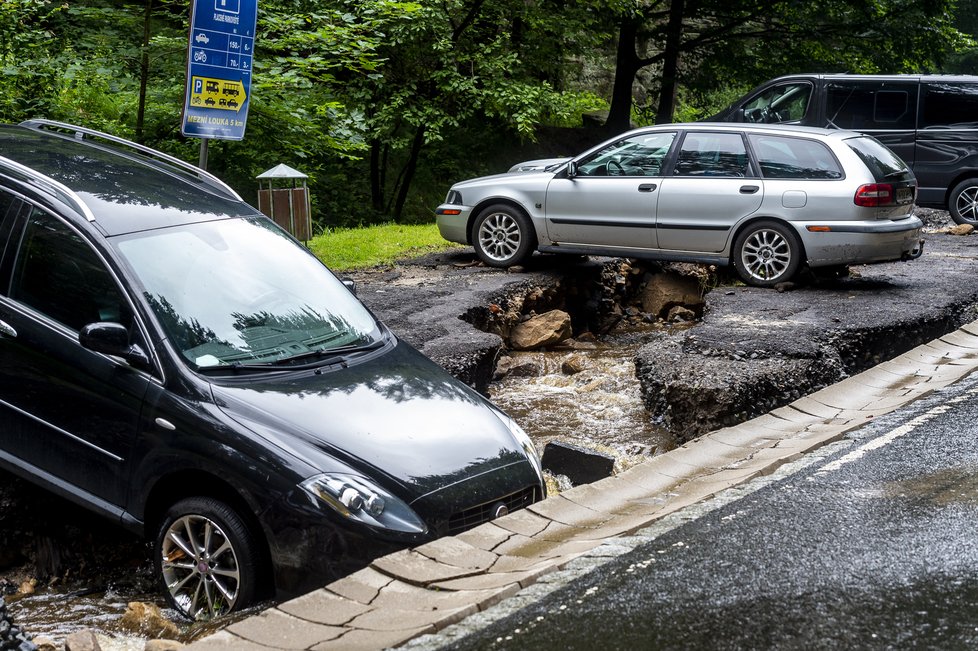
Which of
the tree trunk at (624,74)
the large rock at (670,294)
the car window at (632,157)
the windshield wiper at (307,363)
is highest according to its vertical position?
the tree trunk at (624,74)

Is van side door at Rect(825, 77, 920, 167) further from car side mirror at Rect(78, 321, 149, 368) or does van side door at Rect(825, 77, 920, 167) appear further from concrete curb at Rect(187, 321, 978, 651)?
car side mirror at Rect(78, 321, 149, 368)

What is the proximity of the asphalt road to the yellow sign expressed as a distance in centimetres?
485

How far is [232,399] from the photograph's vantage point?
4.67 metres

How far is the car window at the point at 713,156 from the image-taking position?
1118 cm

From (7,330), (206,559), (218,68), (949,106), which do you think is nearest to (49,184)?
(7,330)

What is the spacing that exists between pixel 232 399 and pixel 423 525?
103 centimetres

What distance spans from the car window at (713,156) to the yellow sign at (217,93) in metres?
5.22

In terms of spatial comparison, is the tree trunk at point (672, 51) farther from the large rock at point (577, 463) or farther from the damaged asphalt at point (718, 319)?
the large rock at point (577, 463)

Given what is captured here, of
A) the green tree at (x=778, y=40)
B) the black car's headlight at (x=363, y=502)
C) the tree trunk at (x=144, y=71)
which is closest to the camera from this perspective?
the black car's headlight at (x=363, y=502)

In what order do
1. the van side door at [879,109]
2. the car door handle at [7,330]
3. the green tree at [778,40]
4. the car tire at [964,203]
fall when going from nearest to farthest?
the car door handle at [7,330] → the car tire at [964,203] → the van side door at [879,109] → the green tree at [778,40]

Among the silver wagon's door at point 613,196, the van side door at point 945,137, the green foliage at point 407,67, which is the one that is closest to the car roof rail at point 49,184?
the green foliage at point 407,67

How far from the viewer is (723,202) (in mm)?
11039

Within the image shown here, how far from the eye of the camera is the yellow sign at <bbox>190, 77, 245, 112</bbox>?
774cm

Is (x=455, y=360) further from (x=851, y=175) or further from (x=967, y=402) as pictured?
(x=851, y=175)
